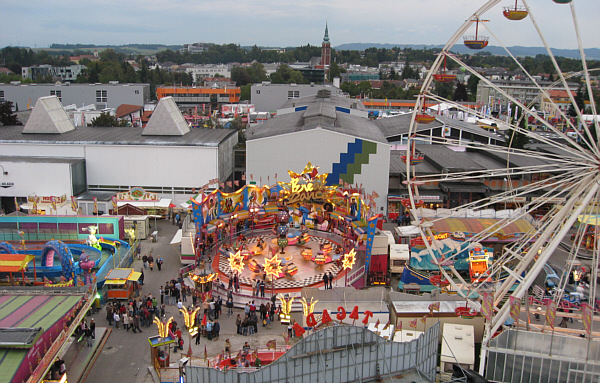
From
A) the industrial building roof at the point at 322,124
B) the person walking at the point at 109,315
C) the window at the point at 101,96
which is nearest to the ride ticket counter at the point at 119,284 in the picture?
the person walking at the point at 109,315

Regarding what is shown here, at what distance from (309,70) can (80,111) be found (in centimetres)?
7736

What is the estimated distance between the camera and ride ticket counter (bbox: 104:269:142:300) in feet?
77.8

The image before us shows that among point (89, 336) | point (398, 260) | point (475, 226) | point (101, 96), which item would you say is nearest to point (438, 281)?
point (398, 260)

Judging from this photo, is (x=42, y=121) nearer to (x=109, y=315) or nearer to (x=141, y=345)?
(x=109, y=315)

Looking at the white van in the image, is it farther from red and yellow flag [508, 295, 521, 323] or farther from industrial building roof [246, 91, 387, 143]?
red and yellow flag [508, 295, 521, 323]

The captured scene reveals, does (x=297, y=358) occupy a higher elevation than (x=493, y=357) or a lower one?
higher

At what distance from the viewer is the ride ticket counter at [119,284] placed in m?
23.7

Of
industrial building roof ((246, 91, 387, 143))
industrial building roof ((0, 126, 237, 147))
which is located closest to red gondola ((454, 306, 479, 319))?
industrial building roof ((246, 91, 387, 143))

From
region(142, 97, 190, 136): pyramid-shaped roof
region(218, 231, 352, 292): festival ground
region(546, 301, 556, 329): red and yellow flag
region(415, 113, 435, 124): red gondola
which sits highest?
region(415, 113, 435, 124): red gondola

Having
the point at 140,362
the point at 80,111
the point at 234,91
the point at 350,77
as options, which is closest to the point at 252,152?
the point at 140,362

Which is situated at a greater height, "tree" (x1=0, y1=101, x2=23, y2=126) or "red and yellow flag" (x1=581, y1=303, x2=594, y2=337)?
"tree" (x1=0, y1=101, x2=23, y2=126)

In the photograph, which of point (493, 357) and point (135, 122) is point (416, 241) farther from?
point (135, 122)

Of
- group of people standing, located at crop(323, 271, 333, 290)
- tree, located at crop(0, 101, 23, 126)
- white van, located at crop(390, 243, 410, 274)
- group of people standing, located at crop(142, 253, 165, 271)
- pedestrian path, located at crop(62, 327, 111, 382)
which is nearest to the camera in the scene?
pedestrian path, located at crop(62, 327, 111, 382)

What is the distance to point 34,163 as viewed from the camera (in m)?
34.4
